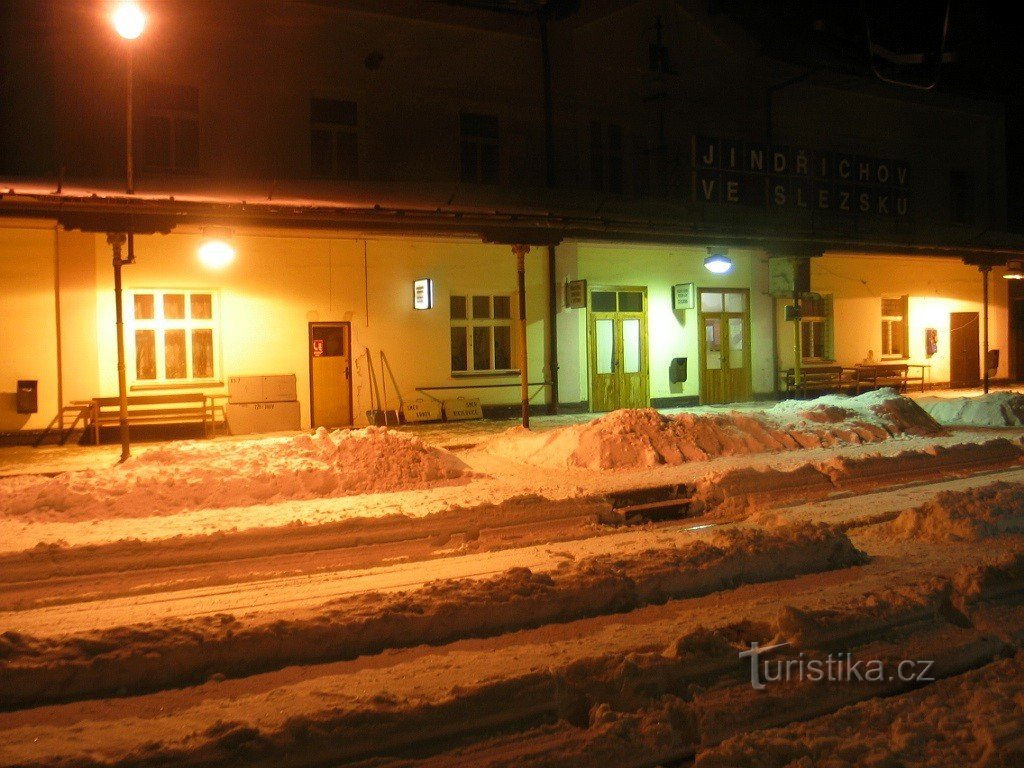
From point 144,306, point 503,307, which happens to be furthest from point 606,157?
point 144,306

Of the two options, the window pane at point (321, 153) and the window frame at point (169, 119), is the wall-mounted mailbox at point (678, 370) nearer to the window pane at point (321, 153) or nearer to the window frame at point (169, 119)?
the window pane at point (321, 153)

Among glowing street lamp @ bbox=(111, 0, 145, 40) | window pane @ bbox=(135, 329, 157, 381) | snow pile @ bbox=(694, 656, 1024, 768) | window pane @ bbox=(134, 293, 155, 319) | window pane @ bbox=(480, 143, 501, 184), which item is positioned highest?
window pane @ bbox=(480, 143, 501, 184)

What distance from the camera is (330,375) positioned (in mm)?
17203

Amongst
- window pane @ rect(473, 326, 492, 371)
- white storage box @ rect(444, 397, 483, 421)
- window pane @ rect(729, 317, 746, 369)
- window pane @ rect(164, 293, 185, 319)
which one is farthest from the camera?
window pane @ rect(729, 317, 746, 369)

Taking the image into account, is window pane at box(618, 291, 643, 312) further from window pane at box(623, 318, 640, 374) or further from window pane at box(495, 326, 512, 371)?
window pane at box(495, 326, 512, 371)

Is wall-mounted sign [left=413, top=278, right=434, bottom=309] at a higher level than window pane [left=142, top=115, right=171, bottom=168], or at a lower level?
lower

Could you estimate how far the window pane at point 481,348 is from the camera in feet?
62.0

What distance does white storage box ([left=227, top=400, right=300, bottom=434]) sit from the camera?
16.2 meters

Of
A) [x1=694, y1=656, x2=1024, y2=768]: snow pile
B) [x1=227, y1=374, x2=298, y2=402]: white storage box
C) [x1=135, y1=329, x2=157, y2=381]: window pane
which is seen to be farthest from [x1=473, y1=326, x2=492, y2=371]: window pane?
[x1=694, y1=656, x2=1024, y2=768]: snow pile

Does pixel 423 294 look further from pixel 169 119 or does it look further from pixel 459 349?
pixel 169 119

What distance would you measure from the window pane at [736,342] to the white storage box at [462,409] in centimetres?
726

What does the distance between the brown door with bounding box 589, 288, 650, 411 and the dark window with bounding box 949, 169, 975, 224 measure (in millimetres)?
14335

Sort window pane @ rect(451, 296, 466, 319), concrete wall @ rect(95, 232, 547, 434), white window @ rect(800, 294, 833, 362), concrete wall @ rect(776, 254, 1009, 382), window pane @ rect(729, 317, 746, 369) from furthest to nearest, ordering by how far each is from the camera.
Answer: concrete wall @ rect(776, 254, 1009, 382) < white window @ rect(800, 294, 833, 362) < window pane @ rect(729, 317, 746, 369) < window pane @ rect(451, 296, 466, 319) < concrete wall @ rect(95, 232, 547, 434)

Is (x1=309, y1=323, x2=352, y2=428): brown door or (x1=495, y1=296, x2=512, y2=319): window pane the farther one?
(x1=495, y1=296, x2=512, y2=319): window pane
